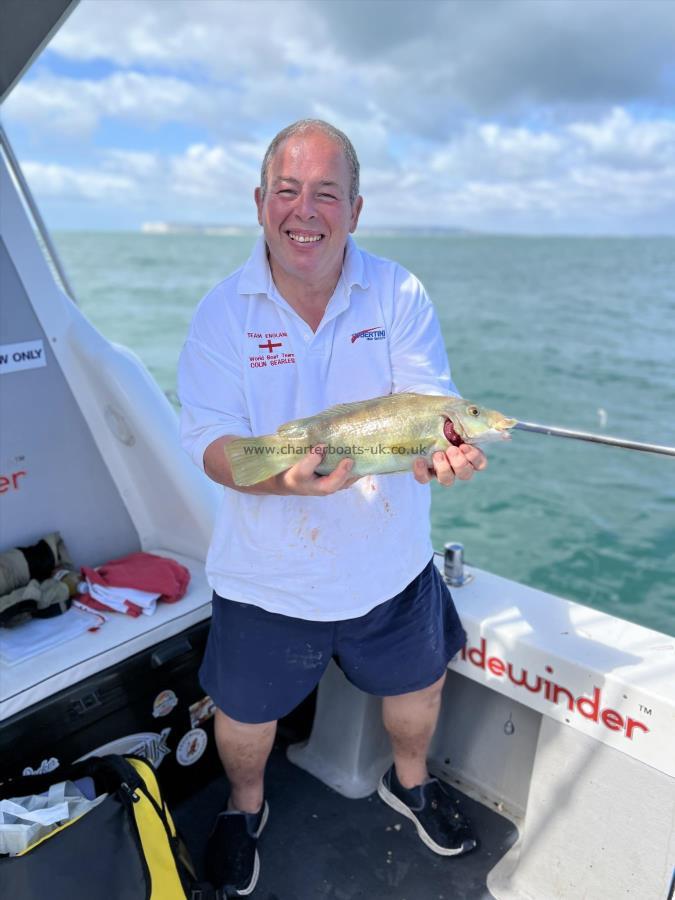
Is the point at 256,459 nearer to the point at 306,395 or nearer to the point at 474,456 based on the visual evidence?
the point at 306,395

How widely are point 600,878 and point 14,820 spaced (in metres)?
1.77

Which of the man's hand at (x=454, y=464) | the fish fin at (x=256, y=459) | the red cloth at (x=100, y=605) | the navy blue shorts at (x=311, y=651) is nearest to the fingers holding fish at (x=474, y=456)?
the man's hand at (x=454, y=464)

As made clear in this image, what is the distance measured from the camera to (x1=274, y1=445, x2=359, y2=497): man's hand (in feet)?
5.62

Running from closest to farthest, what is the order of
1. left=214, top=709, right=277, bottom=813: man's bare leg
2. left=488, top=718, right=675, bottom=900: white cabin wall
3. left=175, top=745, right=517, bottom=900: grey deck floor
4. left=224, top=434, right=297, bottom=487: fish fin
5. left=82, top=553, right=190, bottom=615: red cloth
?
left=224, top=434, right=297, bottom=487: fish fin < left=488, top=718, right=675, bottom=900: white cabin wall < left=214, top=709, right=277, bottom=813: man's bare leg < left=175, top=745, right=517, bottom=900: grey deck floor < left=82, top=553, right=190, bottom=615: red cloth

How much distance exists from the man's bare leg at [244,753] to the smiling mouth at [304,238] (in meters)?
1.54

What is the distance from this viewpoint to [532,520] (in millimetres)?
9805

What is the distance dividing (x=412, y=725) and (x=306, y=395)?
4.19 feet

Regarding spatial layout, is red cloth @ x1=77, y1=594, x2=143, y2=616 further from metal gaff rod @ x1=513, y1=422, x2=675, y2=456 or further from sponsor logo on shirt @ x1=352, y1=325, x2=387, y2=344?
metal gaff rod @ x1=513, y1=422, x2=675, y2=456

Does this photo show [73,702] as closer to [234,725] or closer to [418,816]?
[234,725]

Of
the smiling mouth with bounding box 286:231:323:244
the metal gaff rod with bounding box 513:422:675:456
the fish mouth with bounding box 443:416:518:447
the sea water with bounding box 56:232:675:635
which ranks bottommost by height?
the sea water with bounding box 56:232:675:635

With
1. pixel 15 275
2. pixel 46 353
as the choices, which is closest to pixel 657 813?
pixel 46 353

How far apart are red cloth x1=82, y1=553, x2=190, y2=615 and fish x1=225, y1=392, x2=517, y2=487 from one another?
3.82 ft

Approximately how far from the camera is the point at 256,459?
1.77 metres

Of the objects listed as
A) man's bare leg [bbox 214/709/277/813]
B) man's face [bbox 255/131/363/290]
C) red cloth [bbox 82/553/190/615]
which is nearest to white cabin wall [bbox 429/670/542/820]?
man's bare leg [bbox 214/709/277/813]
